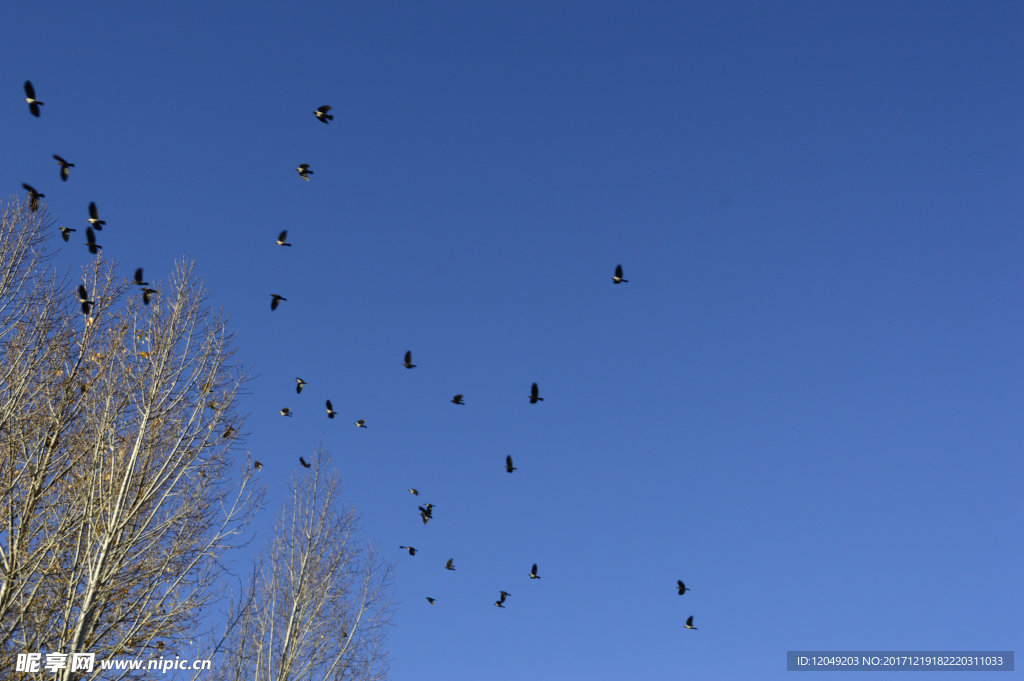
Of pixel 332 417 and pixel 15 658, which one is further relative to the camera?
pixel 332 417

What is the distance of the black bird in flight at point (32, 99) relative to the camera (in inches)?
483

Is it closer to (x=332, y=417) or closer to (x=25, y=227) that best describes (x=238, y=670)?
(x=332, y=417)

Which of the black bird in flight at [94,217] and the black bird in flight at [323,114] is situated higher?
the black bird in flight at [323,114]

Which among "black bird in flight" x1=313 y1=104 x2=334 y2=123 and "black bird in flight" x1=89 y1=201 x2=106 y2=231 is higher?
"black bird in flight" x1=313 y1=104 x2=334 y2=123

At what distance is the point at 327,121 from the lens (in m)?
15.1

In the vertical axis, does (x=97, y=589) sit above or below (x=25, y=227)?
below

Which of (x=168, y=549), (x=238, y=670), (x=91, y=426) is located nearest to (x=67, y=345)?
(x=91, y=426)

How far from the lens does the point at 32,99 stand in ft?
40.5

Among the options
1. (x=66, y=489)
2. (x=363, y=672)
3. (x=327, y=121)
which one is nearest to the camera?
(x=66, y=489)

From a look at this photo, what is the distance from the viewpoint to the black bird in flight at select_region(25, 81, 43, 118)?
1226 cm

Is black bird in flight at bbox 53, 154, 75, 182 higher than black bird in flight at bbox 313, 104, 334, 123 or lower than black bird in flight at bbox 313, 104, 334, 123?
lower

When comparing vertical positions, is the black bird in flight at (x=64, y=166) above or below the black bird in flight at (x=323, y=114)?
below

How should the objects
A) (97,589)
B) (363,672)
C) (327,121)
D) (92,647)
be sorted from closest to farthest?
(97,589), (92,647), (327,121), (363,672)

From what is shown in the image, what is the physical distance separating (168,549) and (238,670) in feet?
17.6
